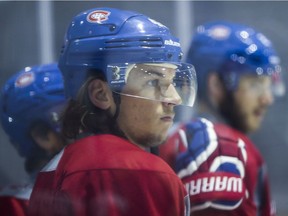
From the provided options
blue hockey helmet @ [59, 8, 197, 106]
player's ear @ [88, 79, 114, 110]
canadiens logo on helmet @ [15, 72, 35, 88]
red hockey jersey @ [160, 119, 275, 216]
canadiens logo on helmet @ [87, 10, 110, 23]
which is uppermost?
canadiens logo on helmet @ [87, 10, 110, 23]

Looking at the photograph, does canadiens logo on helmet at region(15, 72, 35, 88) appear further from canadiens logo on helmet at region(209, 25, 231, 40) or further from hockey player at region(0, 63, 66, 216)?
canadiens logo on helmet at region(209, 25, 231, 40)

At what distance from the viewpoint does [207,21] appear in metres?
2.56

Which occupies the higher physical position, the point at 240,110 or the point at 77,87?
the point at 77,87

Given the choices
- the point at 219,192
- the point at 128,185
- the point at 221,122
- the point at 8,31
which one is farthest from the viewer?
the point at 221,122

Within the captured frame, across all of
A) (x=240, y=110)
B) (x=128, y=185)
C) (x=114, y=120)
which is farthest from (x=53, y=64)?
(x=240, y=110)

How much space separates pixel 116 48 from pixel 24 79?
376 millimetres

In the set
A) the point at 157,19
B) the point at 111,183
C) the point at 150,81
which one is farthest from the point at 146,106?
the point at 157,19

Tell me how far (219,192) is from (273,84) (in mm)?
459

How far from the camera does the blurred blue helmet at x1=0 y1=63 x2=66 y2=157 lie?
2.06m

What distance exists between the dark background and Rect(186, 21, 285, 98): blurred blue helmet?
0.05 metres

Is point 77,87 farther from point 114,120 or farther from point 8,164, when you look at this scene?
point 8,164

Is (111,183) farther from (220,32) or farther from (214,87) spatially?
(220,32)

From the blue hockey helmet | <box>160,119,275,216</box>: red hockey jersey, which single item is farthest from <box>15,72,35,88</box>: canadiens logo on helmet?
<box>160,119,275,216</box>: red hockey jersey

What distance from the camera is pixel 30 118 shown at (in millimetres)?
2102
